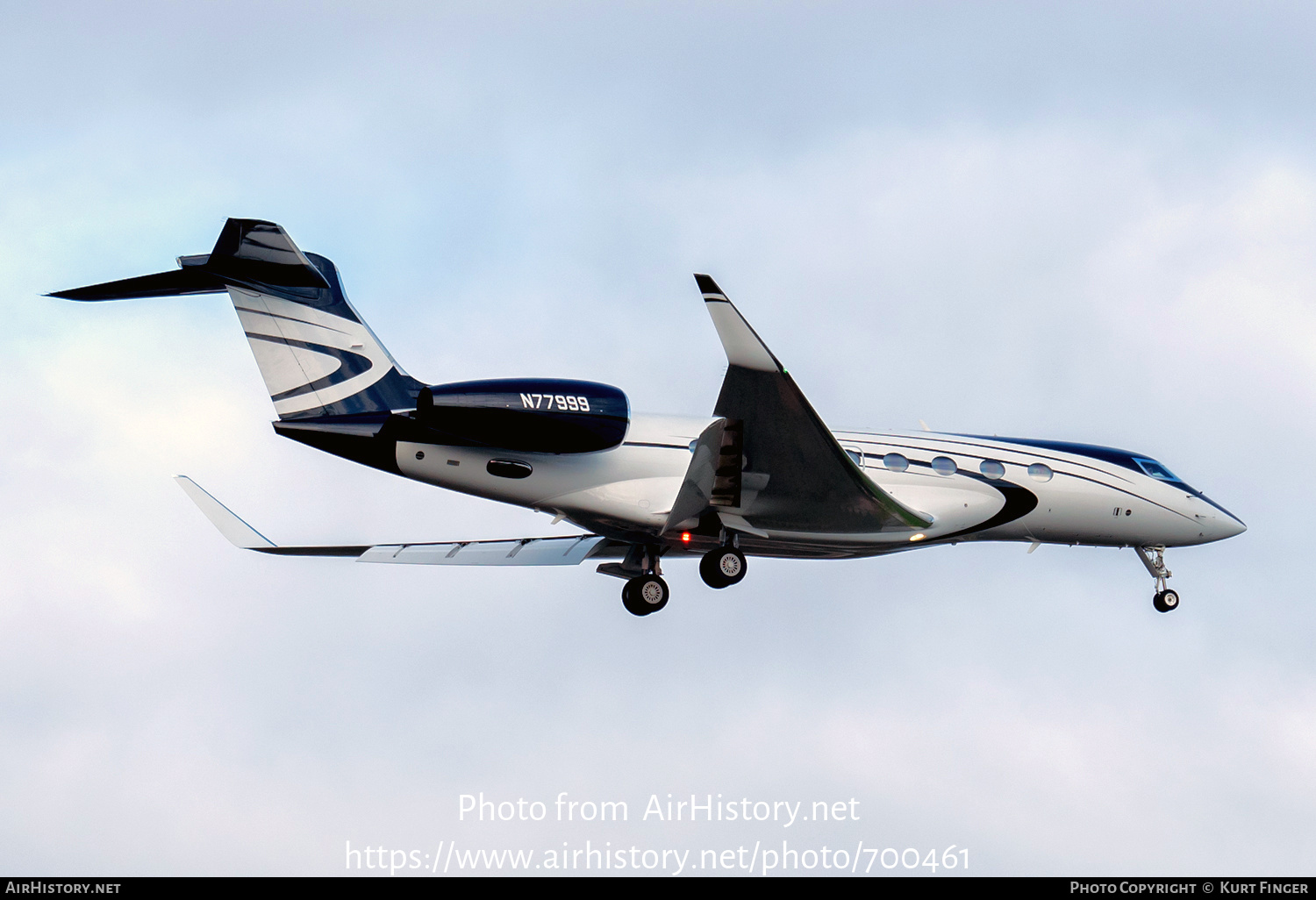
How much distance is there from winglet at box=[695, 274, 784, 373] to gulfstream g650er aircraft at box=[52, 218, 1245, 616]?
0.07 feet

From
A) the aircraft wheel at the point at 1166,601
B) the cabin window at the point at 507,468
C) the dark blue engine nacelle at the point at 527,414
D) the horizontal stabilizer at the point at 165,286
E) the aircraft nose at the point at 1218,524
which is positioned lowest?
the aircraft wheel at the point at 1166,601

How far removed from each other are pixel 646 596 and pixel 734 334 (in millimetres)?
5231

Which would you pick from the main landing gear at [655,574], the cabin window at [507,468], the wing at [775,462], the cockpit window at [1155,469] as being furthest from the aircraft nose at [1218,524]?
the cabin window at [507,468]

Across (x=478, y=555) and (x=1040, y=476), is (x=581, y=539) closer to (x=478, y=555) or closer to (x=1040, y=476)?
(x=478, y=555)

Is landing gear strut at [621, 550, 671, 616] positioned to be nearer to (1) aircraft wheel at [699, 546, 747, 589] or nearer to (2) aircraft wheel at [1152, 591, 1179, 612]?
(1) aircraft wheel at [699, 546, 747, 589]

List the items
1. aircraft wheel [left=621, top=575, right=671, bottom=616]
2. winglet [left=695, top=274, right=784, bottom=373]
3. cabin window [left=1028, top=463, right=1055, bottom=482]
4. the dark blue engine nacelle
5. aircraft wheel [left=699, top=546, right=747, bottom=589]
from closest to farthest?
winglet [left=695, top=274, right=784, bottom=373]
the dark blue engine nacelle
aircraft wheel [left=699, top=546, right=747, bottom=589]
aircraft wheel [left=621, top=575, right=671, bottom=616]
cabin window [left=1028, top=463, right=1055, bottom=482]

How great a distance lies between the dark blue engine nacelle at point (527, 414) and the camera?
563 inches

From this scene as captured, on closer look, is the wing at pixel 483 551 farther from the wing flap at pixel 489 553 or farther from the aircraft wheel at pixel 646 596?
the aircraft wheel at pixel 646 596

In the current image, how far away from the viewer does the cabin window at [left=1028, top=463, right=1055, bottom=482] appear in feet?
59.2

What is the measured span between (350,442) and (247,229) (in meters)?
3.22

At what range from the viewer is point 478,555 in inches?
725

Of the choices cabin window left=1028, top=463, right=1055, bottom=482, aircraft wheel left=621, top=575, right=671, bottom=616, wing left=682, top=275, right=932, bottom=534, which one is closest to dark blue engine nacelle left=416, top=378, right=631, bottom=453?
wing left=682, top=275, right=932, bottom=534

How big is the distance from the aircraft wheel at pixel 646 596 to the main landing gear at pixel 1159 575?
309 inches

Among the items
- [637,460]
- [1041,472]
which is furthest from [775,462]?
[1041,472]
